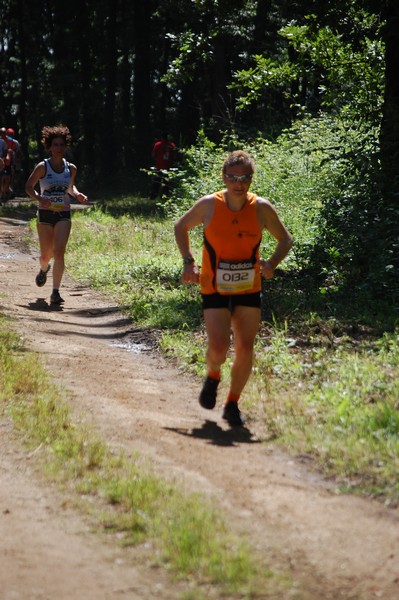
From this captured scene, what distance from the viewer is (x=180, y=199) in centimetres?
1938

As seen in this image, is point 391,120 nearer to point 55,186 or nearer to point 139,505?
point 55,186

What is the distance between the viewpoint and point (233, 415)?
273 inches

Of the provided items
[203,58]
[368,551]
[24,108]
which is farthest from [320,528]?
[24,108]

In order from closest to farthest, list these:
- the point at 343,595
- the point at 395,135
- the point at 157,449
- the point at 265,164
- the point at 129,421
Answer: the point at 343,595 < the point at 157,449 < the point at 129,421 < the point at 395,135 < the point at 265,164

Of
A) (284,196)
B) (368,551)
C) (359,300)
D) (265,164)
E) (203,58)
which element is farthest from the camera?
(265,164)

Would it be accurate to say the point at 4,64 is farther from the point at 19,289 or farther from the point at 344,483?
the point at 344,483

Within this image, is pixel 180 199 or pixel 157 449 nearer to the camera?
pixel 157 449

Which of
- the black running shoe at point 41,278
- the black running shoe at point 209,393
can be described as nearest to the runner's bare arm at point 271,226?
the black running shoe at point 209,393

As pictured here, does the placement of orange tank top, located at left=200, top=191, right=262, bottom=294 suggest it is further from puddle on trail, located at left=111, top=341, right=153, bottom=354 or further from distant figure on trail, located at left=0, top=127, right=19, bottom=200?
distant figure on trail, located at left=0, top=127, right=19, bottom=200

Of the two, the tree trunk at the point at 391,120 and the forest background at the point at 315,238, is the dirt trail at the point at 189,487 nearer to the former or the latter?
the forest background at the point at 315,238

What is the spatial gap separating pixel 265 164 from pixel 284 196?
61.7 inches

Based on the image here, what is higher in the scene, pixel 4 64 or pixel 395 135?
pixel 4 64

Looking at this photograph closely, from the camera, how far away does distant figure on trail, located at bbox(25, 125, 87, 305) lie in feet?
37.9

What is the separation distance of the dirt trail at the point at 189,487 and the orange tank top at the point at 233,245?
1045mm
